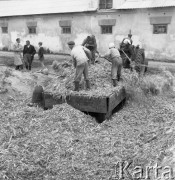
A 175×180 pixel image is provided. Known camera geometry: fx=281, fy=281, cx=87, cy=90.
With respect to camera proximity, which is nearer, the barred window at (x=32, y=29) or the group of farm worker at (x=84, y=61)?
the group of farm worker at (x=84, y=61)

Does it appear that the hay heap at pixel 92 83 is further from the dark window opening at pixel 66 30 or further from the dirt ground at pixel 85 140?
the dark window opening at pixel 66 30

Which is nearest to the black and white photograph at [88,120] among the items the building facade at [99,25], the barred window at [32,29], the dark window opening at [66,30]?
the building facade at [99,25]

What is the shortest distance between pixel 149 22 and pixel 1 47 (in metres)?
11.5

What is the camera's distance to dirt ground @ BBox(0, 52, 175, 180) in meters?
4.25

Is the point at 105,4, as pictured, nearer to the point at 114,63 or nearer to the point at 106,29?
the point at 106,29

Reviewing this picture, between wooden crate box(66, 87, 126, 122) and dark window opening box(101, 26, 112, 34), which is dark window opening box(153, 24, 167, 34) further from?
wooden crate box(66, 87, 126, 122)

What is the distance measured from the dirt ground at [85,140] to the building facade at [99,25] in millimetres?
7823

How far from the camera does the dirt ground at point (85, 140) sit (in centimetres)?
425

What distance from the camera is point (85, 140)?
525 cm

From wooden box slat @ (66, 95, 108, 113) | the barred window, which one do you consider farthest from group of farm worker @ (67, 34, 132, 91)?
the barred window

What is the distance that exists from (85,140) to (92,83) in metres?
1.95

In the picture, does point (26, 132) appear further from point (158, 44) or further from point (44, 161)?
point (158, 44)

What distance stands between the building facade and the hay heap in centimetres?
774

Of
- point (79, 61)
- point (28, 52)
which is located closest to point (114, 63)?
point (79, 61)
